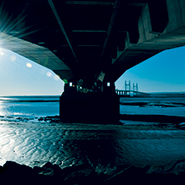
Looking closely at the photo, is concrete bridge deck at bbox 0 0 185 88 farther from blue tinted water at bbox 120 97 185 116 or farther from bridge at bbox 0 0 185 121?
blue tinted water at bbox 120 97 185 116

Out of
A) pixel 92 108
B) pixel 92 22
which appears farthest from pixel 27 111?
pixel 92 22

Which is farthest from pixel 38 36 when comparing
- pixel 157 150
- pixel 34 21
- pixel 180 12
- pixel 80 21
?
pixel 157 150

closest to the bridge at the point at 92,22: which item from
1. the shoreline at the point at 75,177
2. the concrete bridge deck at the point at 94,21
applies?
the concrete bridge deck at the point at 94,21

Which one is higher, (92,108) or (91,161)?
(92,108)

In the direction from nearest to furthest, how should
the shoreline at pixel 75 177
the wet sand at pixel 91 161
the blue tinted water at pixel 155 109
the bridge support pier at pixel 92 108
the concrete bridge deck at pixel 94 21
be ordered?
→ 1. the shoreline at pixel 75 177
2. the wet sand at pixel 91 161
3. the concrete bridge deck at pixel 94 21
4. the bridge support pier at pixel 92 108
5. the blue tinted water at pixel 155 109

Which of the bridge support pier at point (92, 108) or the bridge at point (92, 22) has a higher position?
the bridge at point (92, 22)

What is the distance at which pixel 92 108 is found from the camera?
21.6 m

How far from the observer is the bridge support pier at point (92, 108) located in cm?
2133

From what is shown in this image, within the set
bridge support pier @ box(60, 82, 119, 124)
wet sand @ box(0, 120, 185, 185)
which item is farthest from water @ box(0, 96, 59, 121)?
wet sand @ box(0, 120, 185, 185)

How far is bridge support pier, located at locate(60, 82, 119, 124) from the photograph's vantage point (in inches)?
840

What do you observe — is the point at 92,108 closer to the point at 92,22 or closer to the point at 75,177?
the point at 92,22

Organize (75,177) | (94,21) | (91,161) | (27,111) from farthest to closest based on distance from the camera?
(27,111) < (94,21) < (91,161) < (75,177)

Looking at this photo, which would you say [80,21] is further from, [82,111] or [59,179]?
[82,111]

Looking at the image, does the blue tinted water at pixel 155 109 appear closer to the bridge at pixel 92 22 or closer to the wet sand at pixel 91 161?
the wet sand at pixel 91 161
